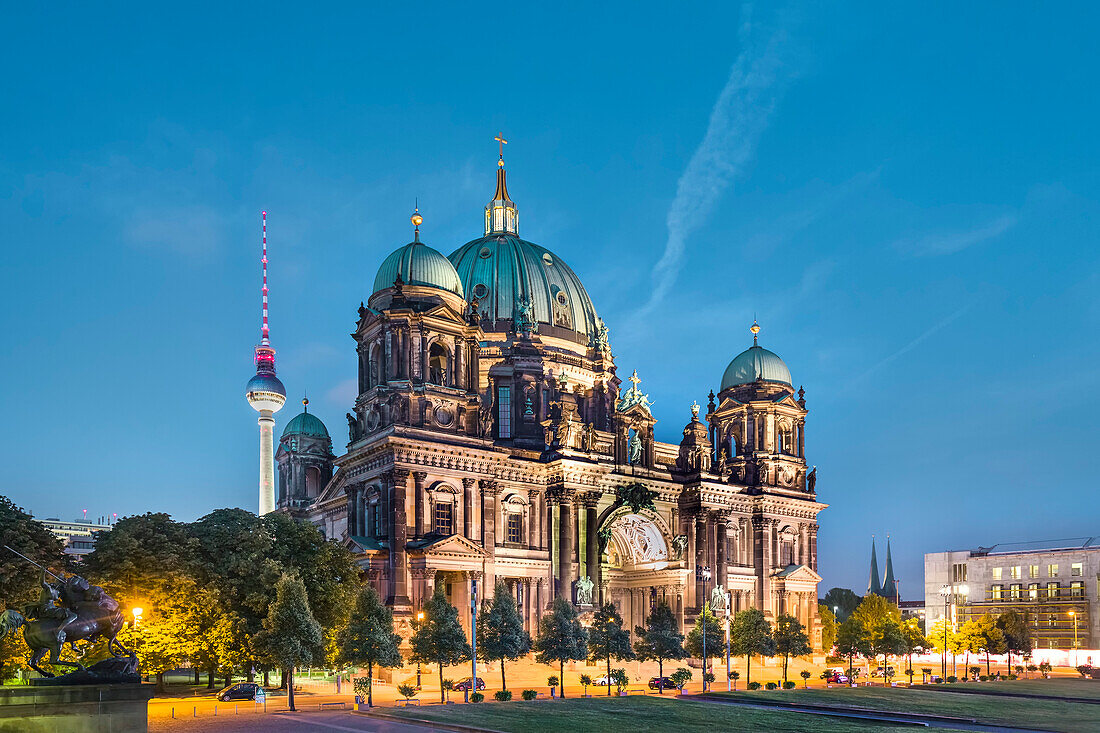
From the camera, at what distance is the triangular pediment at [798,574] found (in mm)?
105250

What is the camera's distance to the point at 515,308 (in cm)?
10556

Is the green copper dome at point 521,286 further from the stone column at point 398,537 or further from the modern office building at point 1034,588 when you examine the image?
the modern office building at point 1034,588

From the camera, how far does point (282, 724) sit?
1781 inches

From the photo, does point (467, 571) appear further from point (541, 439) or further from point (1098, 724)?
point (1098, 724)

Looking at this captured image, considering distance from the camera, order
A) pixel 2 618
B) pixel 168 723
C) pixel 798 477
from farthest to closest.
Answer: pixel 798 477
pixel 168 723
pixel 2 618

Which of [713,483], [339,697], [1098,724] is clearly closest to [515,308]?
[713,483]

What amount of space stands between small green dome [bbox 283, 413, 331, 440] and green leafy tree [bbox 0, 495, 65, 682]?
59.0 meters

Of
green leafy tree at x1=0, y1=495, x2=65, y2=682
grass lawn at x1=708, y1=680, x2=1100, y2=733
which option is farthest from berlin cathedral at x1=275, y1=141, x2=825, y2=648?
green leafy tree at x1=0, y1=495, x2=65, y2=682

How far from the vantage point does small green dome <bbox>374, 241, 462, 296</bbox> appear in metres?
85.9

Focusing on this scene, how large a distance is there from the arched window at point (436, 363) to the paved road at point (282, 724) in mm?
38316

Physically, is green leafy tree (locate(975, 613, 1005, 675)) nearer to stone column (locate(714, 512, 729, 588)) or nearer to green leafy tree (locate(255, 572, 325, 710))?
stone column (locate(714, 512, 729, 588))

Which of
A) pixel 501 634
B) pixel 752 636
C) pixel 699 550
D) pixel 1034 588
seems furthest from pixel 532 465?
pixel 1034 588

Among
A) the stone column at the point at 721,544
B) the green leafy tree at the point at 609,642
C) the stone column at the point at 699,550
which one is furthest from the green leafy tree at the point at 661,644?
the stone column at the point at 721,544

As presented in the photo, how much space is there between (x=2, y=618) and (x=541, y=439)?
6332 cm
